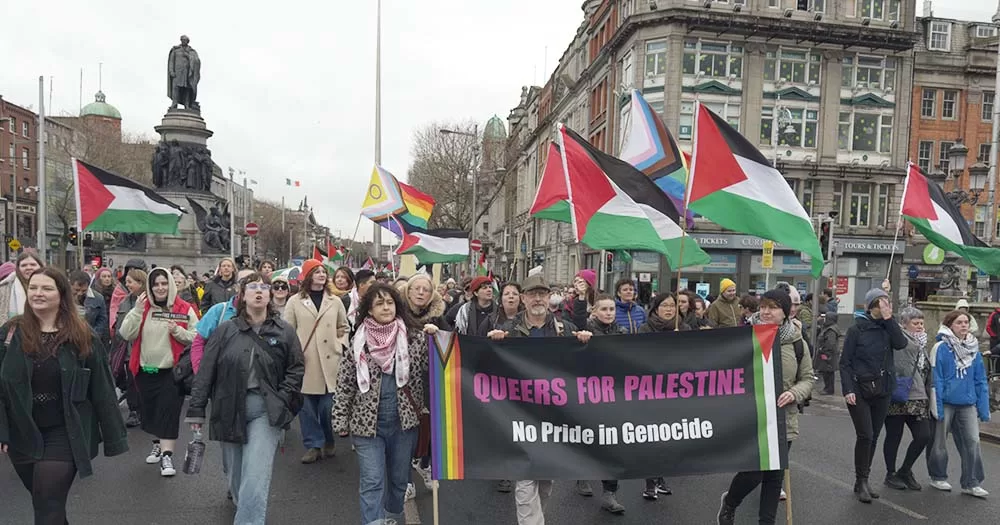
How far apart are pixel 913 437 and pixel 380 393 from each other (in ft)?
16.8

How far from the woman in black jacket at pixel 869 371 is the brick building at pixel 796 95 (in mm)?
25834

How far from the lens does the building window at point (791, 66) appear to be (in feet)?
110

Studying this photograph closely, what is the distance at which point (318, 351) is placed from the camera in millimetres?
6723

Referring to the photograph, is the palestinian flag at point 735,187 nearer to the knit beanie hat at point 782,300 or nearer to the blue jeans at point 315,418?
the knit beanie hat at point 782,300

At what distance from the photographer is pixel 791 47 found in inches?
1313

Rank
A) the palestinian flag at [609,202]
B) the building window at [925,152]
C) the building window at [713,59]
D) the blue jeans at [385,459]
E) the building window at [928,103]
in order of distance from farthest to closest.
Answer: the building window at [925,152]
the building window at [928,103]
the building window at [713,59]
the palestinian flag at [609,202]
the blue jeans at [385,459]

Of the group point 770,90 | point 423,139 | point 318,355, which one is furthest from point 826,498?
point 423,139

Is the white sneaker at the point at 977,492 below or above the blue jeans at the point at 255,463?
below

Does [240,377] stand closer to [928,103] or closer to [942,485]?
[942,485]

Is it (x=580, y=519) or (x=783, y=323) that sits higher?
(x=783, y=323)

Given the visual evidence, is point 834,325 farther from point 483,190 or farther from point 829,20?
point 483,190

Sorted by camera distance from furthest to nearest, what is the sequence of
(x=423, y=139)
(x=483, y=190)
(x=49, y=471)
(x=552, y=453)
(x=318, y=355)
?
1. (x=483, y=190)
2. (x=423, y=139)
3. (x=318, y=355)
4. (x=552, y=453)
5. (x=49, y=471)

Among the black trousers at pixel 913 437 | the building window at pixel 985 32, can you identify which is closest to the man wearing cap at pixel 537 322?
the black trousers at pixel 913 437

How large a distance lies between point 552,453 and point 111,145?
168 ft
